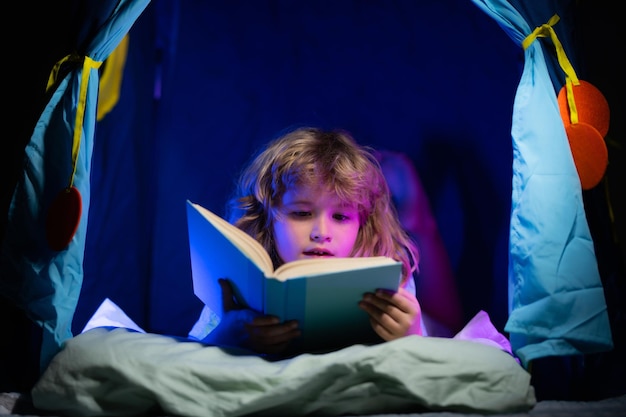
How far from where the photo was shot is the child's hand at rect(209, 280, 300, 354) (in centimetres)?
102

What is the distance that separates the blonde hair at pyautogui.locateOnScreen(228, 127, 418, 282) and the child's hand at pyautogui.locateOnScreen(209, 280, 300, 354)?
0.23 meters

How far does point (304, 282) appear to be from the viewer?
2.99ft

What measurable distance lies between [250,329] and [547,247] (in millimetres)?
496

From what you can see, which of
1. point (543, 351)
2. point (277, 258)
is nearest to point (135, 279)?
point (277, 258)

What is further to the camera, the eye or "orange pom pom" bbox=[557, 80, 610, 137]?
the eye

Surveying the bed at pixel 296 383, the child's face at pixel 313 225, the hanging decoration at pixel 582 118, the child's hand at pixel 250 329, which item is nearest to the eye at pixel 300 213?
the child's face at pixel 313 225

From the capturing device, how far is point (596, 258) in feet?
3.56

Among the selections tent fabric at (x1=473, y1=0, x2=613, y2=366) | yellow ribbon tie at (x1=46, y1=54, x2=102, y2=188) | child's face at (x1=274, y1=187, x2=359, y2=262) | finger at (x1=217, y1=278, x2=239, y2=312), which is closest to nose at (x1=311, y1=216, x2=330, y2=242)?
child's face at (x1=274, y1=187, x2=359, y2=262)

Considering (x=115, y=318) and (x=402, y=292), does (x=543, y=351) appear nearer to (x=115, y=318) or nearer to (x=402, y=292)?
(x=402, y=292)

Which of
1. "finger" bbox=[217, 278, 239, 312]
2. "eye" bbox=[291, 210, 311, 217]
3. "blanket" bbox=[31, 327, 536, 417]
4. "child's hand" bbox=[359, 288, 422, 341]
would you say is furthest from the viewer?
"eye" bbox=[291, 210, 311, 217]

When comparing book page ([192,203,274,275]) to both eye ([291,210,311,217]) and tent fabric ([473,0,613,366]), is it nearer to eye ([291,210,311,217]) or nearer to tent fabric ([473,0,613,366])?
eye ([291,210,311,217])

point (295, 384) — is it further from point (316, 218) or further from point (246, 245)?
point (316, 218)

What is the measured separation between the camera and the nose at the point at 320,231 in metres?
1.19

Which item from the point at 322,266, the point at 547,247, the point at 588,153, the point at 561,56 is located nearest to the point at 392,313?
the point at 322,266
